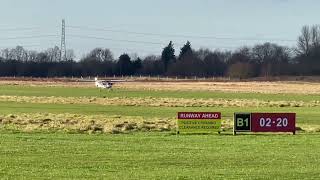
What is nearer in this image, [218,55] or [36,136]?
[36,136]

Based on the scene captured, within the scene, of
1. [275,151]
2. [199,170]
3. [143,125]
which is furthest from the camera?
[143,125]

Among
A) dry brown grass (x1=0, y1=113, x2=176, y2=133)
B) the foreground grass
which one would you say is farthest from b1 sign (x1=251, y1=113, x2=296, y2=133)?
dry brown grass (x1=0, y1=113, x2=176, y2=133)

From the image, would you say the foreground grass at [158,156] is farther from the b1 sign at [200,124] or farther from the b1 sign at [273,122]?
the b1 sign at [200,124]

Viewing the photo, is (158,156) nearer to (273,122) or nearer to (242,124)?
(242,124)

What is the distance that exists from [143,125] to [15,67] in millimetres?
135012

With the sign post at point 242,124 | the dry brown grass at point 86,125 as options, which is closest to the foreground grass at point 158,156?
the sign post at point 242,124

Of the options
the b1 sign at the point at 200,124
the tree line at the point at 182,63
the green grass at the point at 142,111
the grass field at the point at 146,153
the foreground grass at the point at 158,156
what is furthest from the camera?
the tree line at the point at 182,63

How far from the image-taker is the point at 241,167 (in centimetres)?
1941

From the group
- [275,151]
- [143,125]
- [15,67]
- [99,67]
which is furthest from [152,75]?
[275,151]

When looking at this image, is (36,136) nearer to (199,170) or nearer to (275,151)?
(275,151)

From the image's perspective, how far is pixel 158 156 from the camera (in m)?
22.3

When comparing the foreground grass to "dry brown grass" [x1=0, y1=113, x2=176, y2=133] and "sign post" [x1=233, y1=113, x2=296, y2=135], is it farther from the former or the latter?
"dry brown grass" [x1=0, y1=113, x2=176, y2=133]

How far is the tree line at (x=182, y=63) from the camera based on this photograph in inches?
6319

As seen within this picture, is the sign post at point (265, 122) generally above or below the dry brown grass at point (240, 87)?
above
